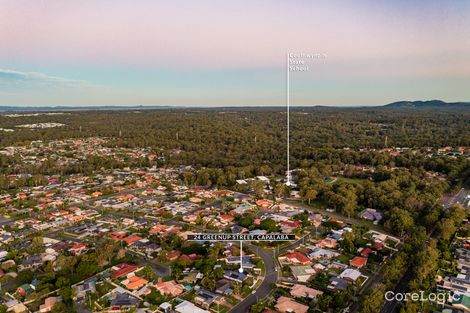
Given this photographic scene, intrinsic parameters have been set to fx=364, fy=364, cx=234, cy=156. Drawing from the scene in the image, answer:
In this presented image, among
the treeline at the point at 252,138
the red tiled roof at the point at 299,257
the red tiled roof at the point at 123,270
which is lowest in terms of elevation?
the red tiled roof at the point at 299,257

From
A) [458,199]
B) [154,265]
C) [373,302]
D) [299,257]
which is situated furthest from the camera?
[458,199]

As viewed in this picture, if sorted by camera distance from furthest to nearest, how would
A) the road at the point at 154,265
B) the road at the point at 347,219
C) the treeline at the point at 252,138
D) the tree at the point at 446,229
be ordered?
1. the treeline at the point at 252,138
2. the road at the point at 347,219
3. the tree at the point at 446,229
4. the road at the point at 154,265

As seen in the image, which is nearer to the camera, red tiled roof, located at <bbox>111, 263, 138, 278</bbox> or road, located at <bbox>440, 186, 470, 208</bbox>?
red tiled roof, located at <bbox>111, 263, 138, 278</bbox>

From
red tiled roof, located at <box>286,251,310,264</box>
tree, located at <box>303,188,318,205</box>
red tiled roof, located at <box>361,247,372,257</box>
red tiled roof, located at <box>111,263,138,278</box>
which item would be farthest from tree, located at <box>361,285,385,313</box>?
tree, located at <box>303,188,318,205</box>

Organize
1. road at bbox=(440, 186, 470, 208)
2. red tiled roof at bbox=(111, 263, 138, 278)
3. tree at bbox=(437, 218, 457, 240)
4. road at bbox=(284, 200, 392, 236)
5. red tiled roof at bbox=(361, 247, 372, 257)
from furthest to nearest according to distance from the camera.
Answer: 1. road at bbox=(440, 186, 470, 208)
2. road at bbox=(284, 200, 392, 236)
3. tree at bbox=(437, 218, 457, 240)
4. red tiled roof at bbox=(361, 247, 372, 257)
5. red tiled roof at bbox=(111, 263, 138, 278)

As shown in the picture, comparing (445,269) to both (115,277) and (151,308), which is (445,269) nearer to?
(151,308)

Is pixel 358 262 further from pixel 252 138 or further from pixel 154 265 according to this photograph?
pixel 252 138

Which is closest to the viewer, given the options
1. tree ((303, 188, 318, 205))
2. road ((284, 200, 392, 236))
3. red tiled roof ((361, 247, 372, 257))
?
red tiled roof ((361, 247, 372, 257))

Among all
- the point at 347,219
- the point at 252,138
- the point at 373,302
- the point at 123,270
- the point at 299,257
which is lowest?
the point at 347,219

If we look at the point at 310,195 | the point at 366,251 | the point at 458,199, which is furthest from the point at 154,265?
the point at 458,199

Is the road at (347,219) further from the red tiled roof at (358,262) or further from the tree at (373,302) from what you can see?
the tree at (373,302)

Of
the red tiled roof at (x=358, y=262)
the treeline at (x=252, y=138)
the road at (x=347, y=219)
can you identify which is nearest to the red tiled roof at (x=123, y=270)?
the red tiled roof at (x=358, y=262)

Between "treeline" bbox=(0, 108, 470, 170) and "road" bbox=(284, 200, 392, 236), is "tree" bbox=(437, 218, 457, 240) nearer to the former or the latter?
"road" bbox=(284, 200, 392, 236)
